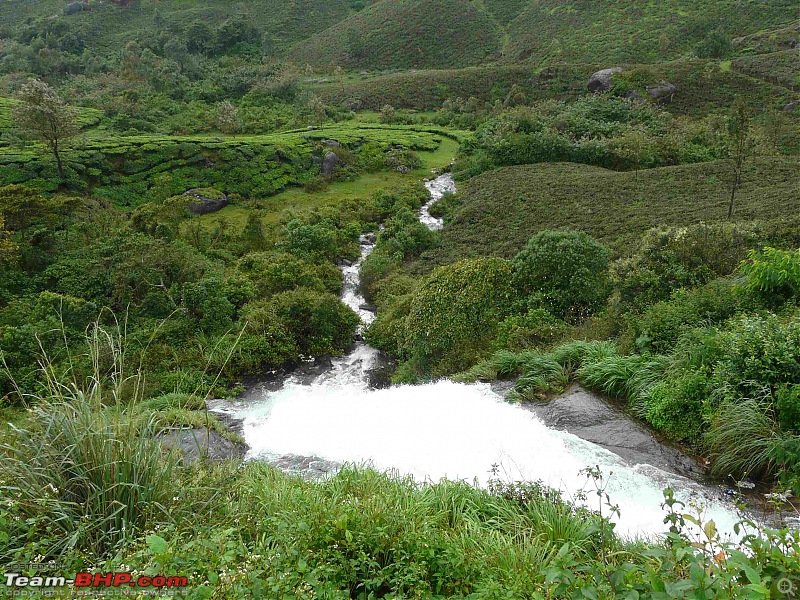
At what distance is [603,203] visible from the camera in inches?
834

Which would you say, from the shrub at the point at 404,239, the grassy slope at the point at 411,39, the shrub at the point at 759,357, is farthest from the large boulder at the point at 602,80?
the shrub at the point at 759,357

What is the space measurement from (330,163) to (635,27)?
50384 mm

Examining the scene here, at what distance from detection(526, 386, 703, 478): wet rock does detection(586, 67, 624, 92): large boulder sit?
145 feet

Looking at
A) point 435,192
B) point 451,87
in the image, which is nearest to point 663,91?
point 451,87

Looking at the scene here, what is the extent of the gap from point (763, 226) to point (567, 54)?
5609 cm

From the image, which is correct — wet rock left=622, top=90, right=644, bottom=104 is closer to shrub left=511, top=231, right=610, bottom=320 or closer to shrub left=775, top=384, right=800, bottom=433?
shrub left=511, top=231, right=610, bottom=320

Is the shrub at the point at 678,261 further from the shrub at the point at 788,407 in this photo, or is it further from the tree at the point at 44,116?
the tree at the point at 44,116

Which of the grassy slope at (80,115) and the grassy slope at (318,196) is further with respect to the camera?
the grassy slope at (80,115)

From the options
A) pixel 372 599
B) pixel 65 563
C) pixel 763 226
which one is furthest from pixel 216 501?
pixel 763 226

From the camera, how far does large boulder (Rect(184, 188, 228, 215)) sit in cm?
2370

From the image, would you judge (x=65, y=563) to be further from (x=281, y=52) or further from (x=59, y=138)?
(x=281, y=52)

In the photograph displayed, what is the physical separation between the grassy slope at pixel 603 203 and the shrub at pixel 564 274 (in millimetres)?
5411

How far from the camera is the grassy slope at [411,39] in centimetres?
6781

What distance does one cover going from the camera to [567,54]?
193 ft
